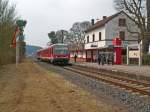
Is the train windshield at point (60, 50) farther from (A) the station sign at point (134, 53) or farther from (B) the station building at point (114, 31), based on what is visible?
(B) the station building at point (114, 31)

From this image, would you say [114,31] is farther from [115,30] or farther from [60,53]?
[60,53]

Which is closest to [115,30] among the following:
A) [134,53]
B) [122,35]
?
[122,35]

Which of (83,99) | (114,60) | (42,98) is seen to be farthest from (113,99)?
(114,60)

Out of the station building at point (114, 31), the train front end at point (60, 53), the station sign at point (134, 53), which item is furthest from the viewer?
the station building at point (114, 31)

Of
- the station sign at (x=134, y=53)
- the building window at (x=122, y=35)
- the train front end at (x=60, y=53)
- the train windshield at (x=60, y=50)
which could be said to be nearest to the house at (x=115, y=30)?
the building window at (x=122, y=35)

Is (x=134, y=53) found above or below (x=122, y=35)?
below

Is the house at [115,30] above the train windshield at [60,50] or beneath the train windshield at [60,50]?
above

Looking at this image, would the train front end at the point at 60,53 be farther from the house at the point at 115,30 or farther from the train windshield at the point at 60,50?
the house at the point at 115,30

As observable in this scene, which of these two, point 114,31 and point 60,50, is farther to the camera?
point 114,31

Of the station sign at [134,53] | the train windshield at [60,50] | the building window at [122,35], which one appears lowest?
the station sign at [134,53]

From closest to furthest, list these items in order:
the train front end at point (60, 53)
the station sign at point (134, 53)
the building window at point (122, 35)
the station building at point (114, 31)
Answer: the station sign at point (134, 53), the train front end at point (60, 53), the station building at point (114, 31), the building window at point (122, 35)

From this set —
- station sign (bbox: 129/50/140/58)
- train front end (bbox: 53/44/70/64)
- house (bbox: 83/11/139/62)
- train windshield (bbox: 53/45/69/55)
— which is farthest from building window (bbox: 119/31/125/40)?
station sign (bbox: 129/50/140/58)

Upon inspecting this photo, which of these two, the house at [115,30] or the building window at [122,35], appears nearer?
the house at [115,30]

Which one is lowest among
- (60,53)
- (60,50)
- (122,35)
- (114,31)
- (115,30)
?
(60,53)
